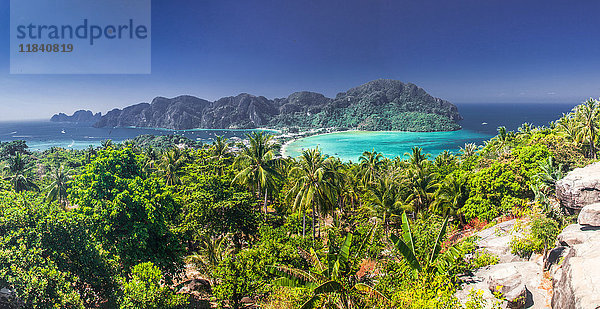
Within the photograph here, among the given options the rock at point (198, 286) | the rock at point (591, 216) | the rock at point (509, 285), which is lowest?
the rock at point (198, 286)

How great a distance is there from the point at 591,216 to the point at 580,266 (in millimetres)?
4940

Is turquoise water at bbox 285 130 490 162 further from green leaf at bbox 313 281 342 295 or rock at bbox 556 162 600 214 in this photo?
green leaf at bbox 313 281 342 295

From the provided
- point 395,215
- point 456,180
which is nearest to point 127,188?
point 395,215

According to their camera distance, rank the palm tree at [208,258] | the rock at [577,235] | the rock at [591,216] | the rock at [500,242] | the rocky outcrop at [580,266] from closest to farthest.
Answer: the rocky outcrop at [580,266], the rock at [577,235], the rock at [591,216], the rock at [500,242], the palm tree at [208,258]

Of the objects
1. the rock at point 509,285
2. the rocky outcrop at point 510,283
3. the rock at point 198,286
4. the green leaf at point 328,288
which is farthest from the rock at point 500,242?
the rock at point 198,286

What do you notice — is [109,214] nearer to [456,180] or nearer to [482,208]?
[482,208]

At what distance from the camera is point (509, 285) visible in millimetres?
12711

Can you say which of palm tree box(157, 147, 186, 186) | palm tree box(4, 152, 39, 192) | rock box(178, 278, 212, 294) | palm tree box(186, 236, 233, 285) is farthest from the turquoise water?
palm tree box(186, 236, 233, 285)

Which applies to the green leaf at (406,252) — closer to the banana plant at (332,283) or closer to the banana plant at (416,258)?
the banana plant at (416,258)

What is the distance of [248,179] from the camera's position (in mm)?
29719

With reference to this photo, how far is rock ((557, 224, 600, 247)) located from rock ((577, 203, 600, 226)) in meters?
0.29

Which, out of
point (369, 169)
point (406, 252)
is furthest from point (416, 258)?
point (369, 169)

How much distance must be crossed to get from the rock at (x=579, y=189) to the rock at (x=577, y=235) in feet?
6.85

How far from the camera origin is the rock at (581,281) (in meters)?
9.00
